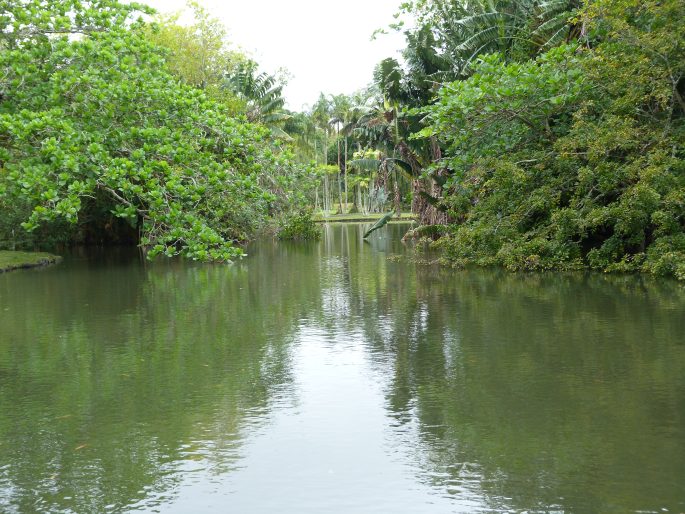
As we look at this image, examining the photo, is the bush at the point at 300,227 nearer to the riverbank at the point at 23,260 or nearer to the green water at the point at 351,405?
the riverbank at the point at 23,260

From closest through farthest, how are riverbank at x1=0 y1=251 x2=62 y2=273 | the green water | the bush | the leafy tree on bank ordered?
1. the green water
2. the leafy tree on bank
3. riverbank at x1=0 y1=251 x2=62 y2=273
4. the bush

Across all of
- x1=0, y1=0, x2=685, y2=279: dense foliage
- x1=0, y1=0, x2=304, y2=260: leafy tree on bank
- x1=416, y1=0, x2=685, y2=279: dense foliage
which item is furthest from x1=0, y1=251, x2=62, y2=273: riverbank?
x1=416, y1=0, x2=685, y2=279: dense foliage

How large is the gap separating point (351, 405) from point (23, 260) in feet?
76.3

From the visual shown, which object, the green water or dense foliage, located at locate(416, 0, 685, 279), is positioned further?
dense foliage, located at locate(416, 0, 685, 279)

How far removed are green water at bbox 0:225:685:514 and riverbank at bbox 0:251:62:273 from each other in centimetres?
1227

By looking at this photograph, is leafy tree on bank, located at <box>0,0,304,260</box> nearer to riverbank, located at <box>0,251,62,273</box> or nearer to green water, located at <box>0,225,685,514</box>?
green water, located at <box>0,225,685,514</box>

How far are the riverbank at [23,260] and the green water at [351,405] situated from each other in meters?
12.3

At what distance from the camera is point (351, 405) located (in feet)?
24.4

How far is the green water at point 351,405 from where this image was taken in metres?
5.23

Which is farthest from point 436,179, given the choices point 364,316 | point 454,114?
point 364,316

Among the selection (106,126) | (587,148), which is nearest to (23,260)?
(106,126)

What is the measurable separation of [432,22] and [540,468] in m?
29.4

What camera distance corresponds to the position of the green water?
5.23 m

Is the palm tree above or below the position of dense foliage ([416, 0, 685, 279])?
above
